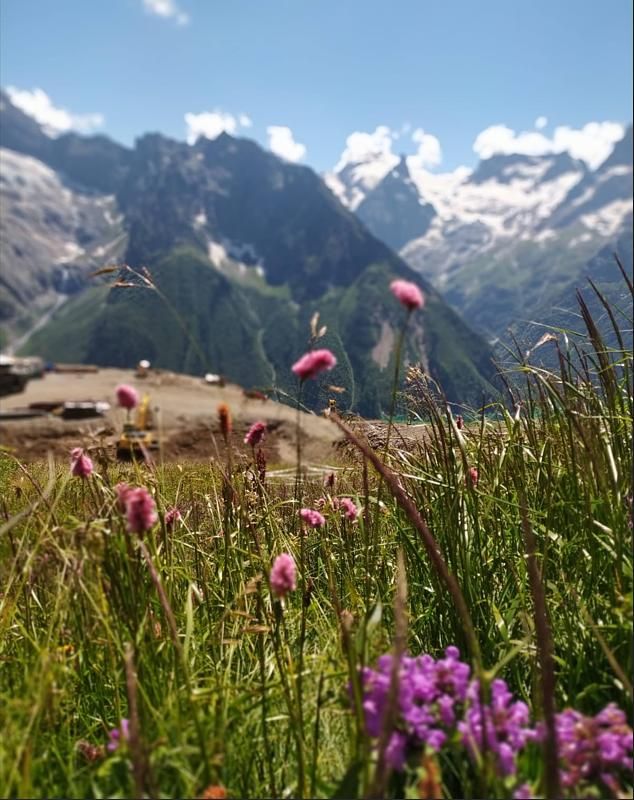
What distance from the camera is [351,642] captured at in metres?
1.89

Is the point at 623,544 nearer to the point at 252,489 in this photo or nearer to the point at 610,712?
the point at 610,712

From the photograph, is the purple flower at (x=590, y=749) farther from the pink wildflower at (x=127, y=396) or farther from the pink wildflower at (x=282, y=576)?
the pink wildflower at (x=127, y=396)

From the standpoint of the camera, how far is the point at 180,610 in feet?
10.2

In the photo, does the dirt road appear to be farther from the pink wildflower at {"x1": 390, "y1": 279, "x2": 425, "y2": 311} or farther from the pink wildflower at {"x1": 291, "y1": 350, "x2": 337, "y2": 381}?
the pink wildflower at {"x1": 390, "y1": 279, "x2": 425, "y2": 311}

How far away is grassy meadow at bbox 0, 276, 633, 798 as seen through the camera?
171cm

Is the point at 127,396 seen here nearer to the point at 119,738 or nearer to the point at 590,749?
the point at 119,738

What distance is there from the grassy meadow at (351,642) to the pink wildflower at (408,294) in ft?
1.53

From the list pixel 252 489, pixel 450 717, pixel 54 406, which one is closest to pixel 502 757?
pixel 450 717

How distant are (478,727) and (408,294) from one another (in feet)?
3.83

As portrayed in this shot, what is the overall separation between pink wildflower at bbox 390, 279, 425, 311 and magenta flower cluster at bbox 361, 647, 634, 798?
94 cm

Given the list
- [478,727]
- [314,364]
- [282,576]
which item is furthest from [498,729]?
[314,364]

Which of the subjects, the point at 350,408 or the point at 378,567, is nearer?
the point at 378,567

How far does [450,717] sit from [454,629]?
3.94 ft

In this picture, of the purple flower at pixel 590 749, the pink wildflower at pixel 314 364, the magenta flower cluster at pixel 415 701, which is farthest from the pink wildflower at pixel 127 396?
the purple flower at pixel 590 749
